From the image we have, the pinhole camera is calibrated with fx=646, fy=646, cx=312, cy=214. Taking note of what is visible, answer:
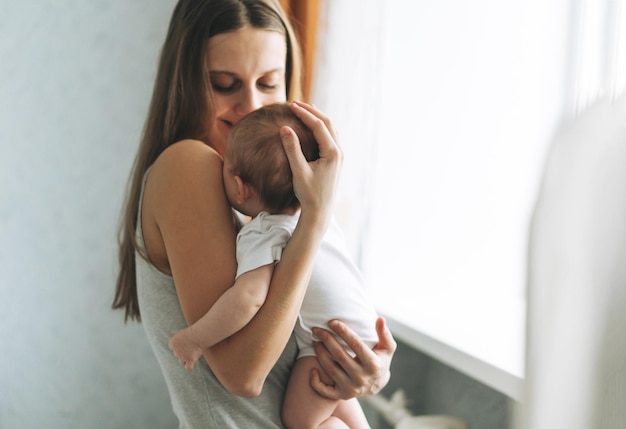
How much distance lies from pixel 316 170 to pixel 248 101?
27 centimetres

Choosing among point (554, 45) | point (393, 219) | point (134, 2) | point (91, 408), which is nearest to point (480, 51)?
point (554, 45)

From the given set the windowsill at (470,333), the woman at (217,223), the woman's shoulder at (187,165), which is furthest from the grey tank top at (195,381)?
A: the windowsill at (470,333)

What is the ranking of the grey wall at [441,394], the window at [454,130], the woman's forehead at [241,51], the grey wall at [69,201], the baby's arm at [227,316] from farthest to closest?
the grey wall at [69,201] → the grey wall at [441,394] → the window at [454,130] → the woman's forehead at [241,51] → the baby's arm at [227,316]

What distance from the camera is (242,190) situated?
3.59ft

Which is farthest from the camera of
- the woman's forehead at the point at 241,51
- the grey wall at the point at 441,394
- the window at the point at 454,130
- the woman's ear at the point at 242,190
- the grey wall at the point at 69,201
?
the grey wall at the point at 69,201

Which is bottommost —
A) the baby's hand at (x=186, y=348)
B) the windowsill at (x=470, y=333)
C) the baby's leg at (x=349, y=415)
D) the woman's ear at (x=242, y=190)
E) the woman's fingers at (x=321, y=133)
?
the windowsill at (x=470, y=333)

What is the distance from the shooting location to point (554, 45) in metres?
1.50

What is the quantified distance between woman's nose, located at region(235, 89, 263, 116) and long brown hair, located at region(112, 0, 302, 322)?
63 millimetres

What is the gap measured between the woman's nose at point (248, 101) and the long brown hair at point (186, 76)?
6cm

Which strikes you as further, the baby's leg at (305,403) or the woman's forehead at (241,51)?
the woman's forehead at (241,51)

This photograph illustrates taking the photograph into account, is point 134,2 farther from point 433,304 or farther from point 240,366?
point 240,366

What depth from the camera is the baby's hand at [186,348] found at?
102 centimetres

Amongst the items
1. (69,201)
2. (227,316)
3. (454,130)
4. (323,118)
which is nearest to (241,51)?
(323,118)

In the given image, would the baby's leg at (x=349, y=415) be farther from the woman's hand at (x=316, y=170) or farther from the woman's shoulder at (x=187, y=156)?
the woman's shoulder at (x=187, y=156)
